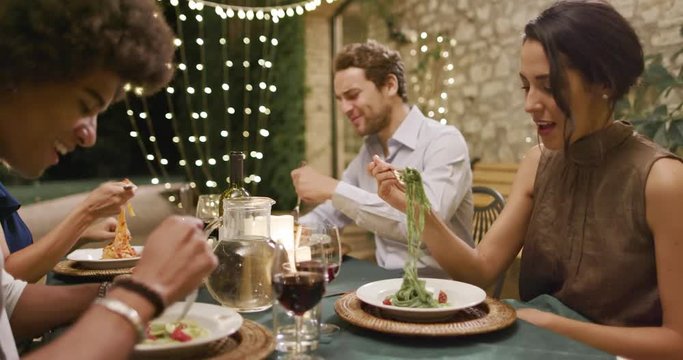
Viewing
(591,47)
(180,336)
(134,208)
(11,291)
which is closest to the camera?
(180,336)

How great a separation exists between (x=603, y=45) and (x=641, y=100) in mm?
2895

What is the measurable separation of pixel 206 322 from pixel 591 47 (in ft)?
3.58

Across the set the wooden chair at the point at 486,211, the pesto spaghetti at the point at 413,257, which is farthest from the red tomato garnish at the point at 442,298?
the wooden chair at the point at 486,211

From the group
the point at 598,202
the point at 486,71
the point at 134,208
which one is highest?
the point at 486,71

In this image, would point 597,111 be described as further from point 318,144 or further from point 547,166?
point 318,144

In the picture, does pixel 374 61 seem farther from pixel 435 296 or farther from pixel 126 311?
pixel 126 311

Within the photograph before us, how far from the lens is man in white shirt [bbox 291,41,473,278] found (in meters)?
2.26

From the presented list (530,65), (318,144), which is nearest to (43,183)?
(318,144)

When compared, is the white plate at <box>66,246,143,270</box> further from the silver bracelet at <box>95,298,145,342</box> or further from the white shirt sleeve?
the silver bracelet at <box>95,298,145,342</box>

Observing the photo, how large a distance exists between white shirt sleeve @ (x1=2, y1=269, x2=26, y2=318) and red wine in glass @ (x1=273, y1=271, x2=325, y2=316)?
0.63m

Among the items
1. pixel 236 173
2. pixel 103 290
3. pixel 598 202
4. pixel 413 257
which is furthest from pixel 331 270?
pixel 598 202

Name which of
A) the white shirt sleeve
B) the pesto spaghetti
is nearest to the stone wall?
the pesto spaghetti

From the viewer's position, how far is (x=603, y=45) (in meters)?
1.51

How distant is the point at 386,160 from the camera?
266 centimetres
